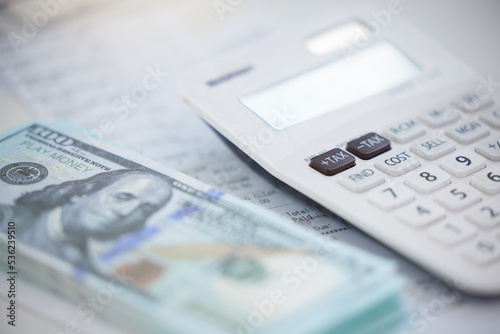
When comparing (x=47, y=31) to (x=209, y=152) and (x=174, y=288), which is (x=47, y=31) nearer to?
(x=209, y=152)

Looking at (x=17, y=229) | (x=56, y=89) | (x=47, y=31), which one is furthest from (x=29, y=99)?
(x=17, y=229)

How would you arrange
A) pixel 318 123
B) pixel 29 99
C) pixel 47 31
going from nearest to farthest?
pixel 318 123 < pixel 29 99 < pixel 47 31

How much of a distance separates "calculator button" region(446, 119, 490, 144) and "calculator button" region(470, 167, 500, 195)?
1.4 inches

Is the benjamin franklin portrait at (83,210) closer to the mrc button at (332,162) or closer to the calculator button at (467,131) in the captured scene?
the mrc button at (332,162)

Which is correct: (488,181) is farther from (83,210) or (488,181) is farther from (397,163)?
(83,210)

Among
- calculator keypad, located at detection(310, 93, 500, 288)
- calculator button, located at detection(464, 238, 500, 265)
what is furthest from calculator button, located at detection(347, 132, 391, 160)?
calculator button, located at detection(464, 238, 500, 265)

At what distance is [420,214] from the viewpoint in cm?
35

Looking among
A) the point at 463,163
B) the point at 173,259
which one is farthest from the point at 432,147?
the point at 173,259

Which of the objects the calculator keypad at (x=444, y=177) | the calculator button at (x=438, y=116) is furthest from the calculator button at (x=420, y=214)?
the calculator button at (x=438, y=116)

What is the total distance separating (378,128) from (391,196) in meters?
0.09

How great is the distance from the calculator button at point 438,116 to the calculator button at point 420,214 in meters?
0.10

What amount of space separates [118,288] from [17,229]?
83mm

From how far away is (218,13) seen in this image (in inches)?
28.8

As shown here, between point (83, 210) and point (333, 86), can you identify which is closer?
point (83, 210)
